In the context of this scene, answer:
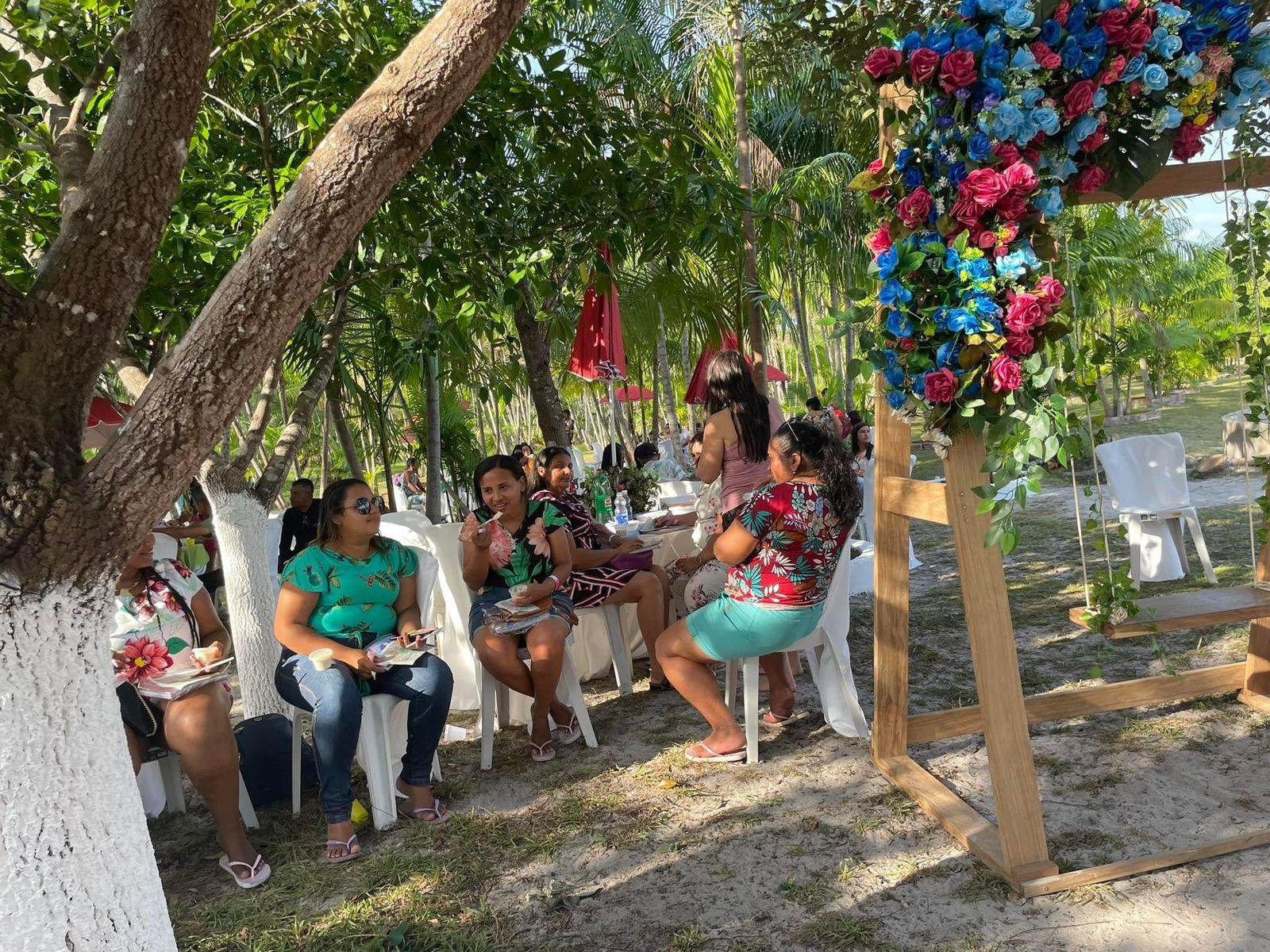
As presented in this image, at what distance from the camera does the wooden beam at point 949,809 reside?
3.17 meters

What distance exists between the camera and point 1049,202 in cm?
283

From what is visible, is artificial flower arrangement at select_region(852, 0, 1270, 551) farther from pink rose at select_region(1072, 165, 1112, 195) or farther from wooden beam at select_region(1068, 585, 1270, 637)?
wooden beam at select_region(1068, 585, 1270, 637)

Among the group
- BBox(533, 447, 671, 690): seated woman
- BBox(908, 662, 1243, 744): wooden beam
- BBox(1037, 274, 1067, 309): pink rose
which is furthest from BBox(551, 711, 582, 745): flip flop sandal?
BBox(1037, 274, 1067, 309): pink rose

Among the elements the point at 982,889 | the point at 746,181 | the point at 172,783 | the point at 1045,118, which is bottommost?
the point at 982,889

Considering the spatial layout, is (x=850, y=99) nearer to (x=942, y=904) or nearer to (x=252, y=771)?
(x=942, y=904)

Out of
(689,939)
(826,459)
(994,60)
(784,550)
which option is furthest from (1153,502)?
(689,939)

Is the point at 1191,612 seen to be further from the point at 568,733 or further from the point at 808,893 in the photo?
the point at 568,733

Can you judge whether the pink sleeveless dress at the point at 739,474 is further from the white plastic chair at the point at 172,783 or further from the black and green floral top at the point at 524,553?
the white plastic chair at the point at 172,783

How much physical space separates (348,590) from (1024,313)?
287 centimetres

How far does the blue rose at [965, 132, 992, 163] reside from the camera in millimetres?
2762

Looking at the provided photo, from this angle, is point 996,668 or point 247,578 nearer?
point 996,668

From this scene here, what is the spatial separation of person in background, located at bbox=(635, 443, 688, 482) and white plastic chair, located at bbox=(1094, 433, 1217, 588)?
422 centimetres

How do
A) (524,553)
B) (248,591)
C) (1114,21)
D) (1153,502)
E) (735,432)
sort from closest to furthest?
(1114,21)
(524,553)
(248,591)
(735,432)
(1153,502)

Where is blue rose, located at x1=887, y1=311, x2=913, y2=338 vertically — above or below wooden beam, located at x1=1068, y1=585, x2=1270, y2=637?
above
